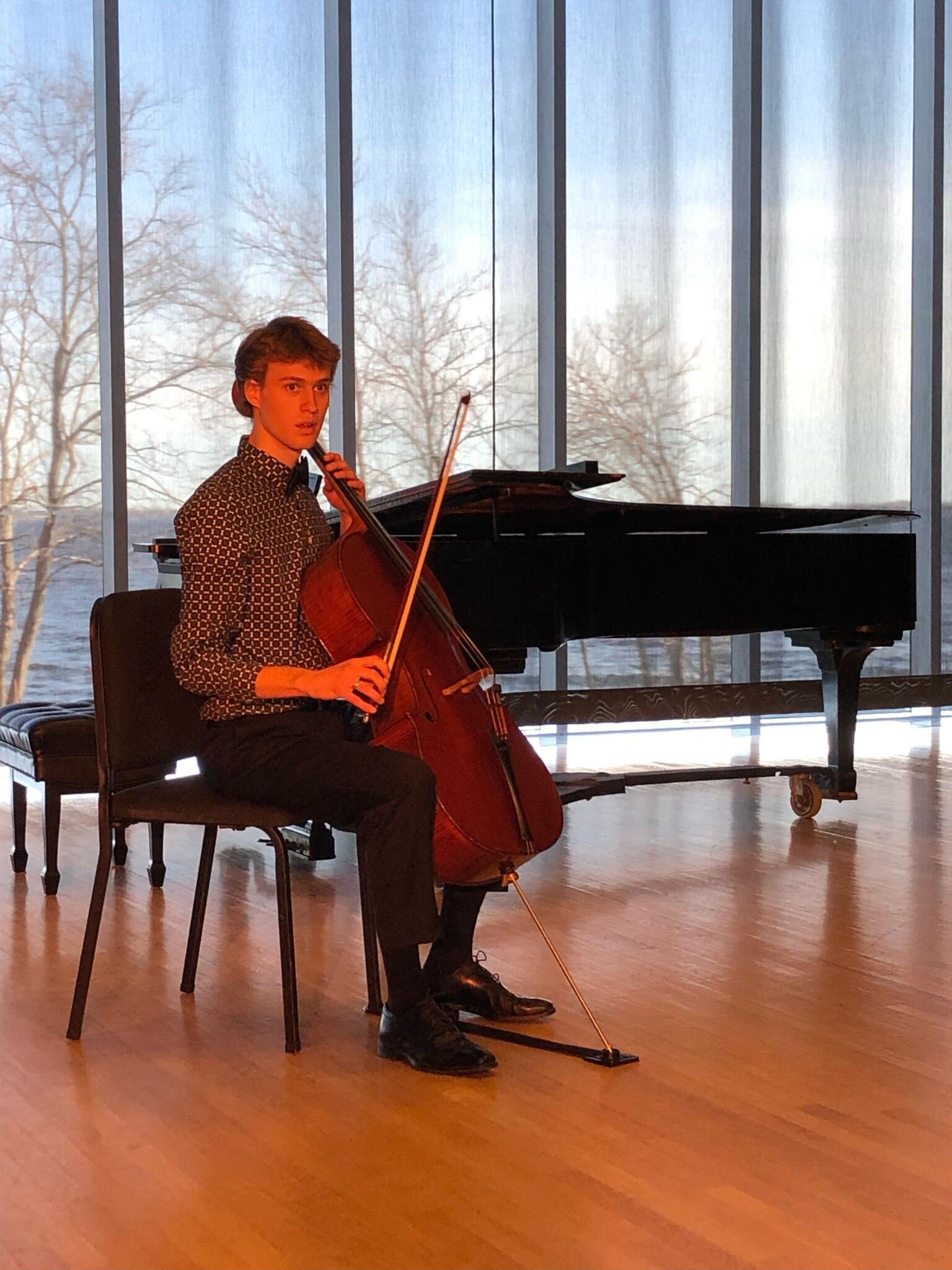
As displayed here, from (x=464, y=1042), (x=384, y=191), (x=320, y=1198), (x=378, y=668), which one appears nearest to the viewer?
(x=320, y=1198)

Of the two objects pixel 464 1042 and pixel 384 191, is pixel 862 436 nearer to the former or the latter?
pixel 384 191

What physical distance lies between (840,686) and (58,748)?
7.65 feet

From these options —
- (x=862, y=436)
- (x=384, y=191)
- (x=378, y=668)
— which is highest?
(x=384, y=191)

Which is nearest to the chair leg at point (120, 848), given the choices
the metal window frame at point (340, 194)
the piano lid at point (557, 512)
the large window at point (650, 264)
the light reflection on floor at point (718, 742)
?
the piano lid at point (557, 512)

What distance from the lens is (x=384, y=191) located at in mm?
5883

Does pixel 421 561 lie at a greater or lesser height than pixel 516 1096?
greater

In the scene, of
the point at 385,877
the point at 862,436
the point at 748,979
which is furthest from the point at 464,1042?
the point at 862,436

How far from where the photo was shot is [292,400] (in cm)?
Result: 237

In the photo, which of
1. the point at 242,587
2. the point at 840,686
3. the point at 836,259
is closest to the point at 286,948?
the point at 242,587

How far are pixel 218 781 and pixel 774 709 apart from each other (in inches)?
176

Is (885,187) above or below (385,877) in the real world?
above

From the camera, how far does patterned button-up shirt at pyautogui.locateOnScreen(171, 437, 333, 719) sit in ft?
7.51

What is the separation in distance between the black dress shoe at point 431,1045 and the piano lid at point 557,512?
1247 millimetres

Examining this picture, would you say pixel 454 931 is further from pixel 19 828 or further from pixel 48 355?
pixel 48 355
